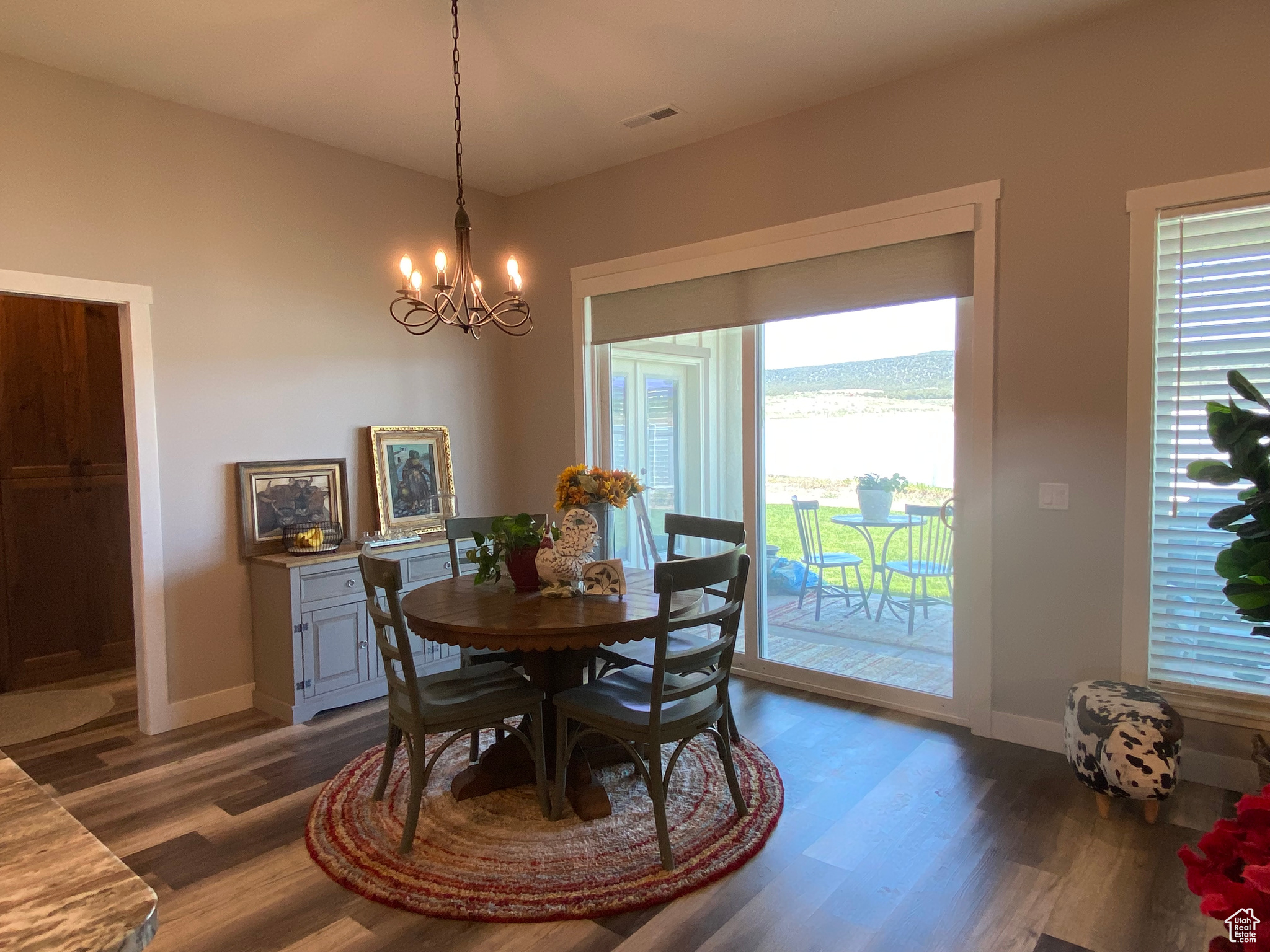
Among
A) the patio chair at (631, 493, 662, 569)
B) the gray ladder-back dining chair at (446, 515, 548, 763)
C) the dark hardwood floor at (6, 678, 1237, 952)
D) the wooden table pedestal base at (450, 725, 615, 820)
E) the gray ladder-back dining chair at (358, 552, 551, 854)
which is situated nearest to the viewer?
the dark hardwood floor at (6, 678, 1237, 952)

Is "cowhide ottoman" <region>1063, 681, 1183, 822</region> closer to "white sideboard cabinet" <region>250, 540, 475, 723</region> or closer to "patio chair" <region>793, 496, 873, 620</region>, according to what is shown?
"patio chair" <region>793, 496, 873, 620</region>

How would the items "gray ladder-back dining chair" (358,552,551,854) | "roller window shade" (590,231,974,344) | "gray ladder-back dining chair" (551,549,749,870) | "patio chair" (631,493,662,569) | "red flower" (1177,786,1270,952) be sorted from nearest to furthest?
"red flower" (1177,786,1270,952)
"gray ladder-back dining chair" (551,549,749,870)
"gray ladder-back dining chair" (358,552,551,854)
"roller window shade" (590,231,974,344)
"patio chair" (631,493,662,569)

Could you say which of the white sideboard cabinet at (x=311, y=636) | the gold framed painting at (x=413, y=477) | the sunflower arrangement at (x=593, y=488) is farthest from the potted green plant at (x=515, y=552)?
the gold framed painting at (x=413, y=477)

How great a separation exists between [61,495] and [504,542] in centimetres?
344

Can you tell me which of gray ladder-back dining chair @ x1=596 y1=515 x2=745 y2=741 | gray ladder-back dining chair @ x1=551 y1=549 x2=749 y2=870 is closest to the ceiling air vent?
gray ladder-back dining chair @ x1=596 y1=515 x2=745 y2=741

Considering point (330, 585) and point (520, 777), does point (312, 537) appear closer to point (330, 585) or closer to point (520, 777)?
point (330, 585)

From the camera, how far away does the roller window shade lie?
348 centimetres

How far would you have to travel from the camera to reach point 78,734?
12.0 feet

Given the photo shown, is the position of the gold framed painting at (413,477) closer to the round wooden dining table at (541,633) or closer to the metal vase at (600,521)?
the round wooden dining table at (541,633)

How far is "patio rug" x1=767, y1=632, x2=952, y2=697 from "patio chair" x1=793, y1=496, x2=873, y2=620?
0.19 meters

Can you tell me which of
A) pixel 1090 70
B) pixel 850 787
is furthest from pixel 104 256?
pixel 1090 70

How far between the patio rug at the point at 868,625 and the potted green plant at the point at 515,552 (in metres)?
1.82

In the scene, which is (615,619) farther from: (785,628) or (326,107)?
(326,107)

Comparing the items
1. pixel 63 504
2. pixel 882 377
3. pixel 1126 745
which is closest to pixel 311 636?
pixel 63 504
